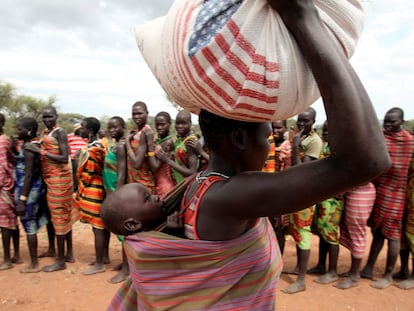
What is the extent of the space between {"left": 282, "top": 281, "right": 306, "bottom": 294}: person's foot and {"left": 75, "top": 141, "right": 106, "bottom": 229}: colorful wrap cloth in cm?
248

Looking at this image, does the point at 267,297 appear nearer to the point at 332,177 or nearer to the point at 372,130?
the point at 332,177

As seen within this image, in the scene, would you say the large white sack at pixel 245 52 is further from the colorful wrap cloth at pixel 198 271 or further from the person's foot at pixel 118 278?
the person's foot at pixel 118 278

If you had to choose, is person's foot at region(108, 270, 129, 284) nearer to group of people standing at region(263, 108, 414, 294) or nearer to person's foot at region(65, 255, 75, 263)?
person's foot at region(65, 255, 75, 263)

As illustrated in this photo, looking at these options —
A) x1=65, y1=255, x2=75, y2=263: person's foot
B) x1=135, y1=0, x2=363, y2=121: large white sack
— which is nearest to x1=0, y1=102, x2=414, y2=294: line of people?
x1=65, y1=255, x2=75, y2=263: person's foot

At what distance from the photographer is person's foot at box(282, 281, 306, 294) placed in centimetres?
409

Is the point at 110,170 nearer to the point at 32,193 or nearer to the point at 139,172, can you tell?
the point at 139,172

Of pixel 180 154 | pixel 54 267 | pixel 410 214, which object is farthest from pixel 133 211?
pixel 54 267

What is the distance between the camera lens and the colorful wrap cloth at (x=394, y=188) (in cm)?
394

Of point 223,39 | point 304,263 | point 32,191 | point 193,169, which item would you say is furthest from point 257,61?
point 32,191

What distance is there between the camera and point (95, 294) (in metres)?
4.12

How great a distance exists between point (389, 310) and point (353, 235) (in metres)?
0.86

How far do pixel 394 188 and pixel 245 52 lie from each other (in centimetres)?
394

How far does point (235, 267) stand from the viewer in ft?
3.62

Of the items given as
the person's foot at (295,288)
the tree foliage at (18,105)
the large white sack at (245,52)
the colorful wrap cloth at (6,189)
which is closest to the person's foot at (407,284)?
the person's foot at (295,288)
